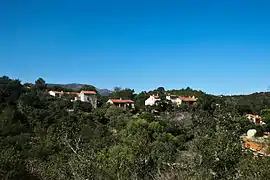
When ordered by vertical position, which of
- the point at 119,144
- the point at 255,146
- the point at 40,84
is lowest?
the point at 119,144

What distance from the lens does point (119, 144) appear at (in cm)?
2756

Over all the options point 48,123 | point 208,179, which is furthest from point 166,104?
point 208,179

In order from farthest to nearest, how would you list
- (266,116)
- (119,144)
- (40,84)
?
(40,84), (266,116), (119,144)

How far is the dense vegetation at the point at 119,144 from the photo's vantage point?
39.2ft

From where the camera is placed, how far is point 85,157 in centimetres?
1105

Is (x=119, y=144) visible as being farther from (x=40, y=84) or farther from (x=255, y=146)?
(x=40, y=84)

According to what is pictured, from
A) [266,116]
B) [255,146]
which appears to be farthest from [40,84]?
[255,146]

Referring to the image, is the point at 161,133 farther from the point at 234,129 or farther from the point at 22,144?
the point at 234,129

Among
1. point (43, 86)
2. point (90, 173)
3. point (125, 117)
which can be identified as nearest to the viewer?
point (90, 173)

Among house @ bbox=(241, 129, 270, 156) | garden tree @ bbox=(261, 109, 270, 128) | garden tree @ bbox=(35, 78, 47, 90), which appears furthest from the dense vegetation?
garden tree @ bbox=(35, 78, 47, 90)

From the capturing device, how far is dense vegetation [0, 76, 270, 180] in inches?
470

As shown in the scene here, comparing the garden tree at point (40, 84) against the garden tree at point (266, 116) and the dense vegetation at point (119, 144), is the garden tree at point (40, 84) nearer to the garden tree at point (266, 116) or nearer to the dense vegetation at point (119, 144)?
the dense vegetation at point (119, 144)

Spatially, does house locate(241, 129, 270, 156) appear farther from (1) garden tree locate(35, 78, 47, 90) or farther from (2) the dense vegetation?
(1) garden tree locate(35, 78, 47, 90)

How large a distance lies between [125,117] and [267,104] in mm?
31941
